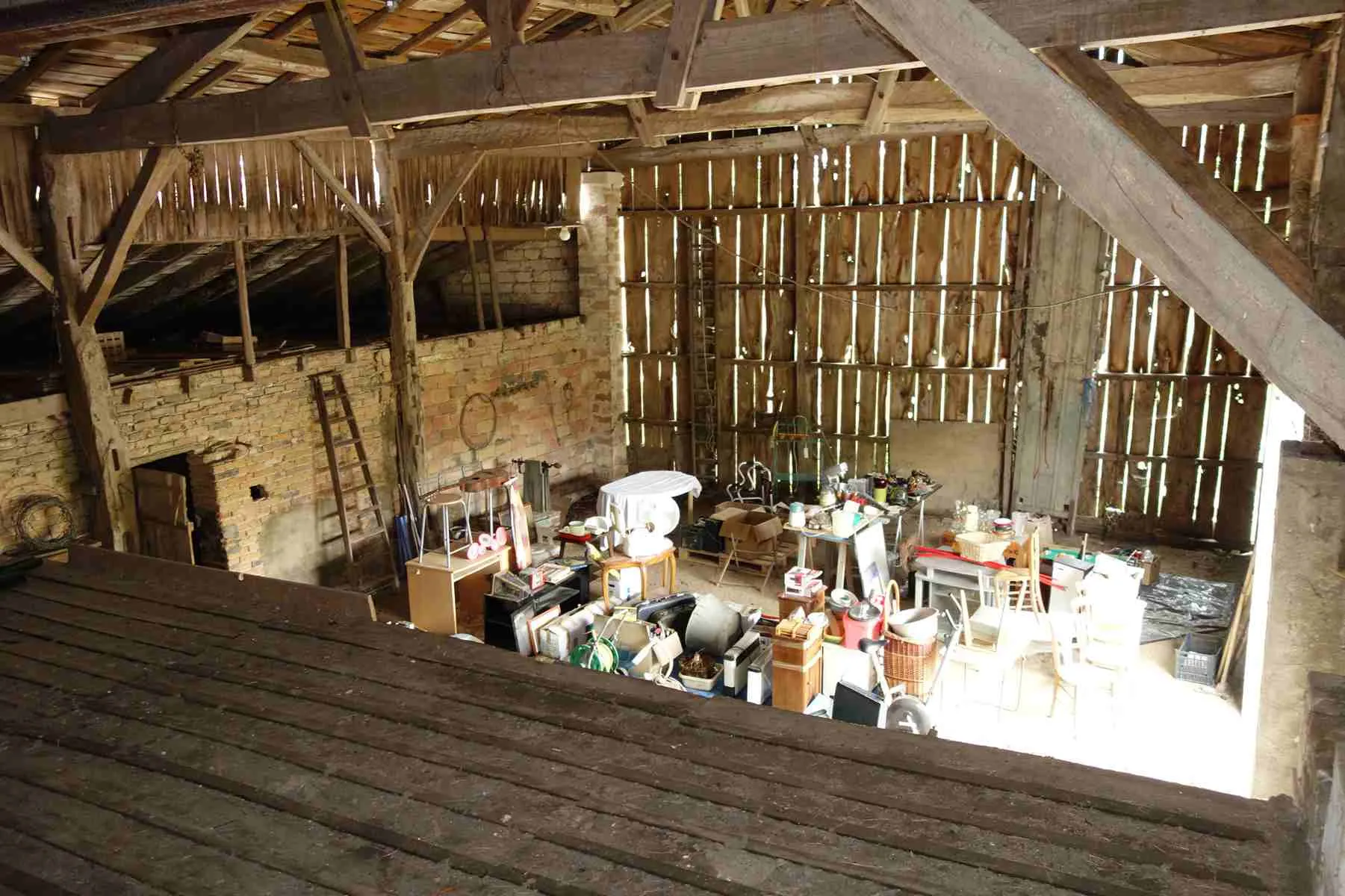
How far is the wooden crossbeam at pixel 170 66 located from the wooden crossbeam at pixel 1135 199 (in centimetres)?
437

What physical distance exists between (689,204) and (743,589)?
478 cm

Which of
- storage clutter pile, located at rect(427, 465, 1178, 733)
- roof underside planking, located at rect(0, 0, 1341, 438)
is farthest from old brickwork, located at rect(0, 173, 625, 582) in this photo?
roof underside planking, located at rect(0, 0, 1341, 438)

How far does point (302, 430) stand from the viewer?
8.71 metres

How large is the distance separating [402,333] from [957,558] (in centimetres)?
544

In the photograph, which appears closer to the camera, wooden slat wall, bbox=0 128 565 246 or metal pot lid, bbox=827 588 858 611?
wooden slat wall, bbox=0 128 565 246

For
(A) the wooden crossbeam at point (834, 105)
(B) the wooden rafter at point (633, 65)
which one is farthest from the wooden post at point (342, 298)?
(B) the wooden rafter at point (633, 65)

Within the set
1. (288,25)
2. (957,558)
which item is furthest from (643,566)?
(288,25)

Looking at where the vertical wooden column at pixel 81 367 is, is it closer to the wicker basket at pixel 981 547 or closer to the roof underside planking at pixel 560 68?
the roof underside planking at pixel 560 68

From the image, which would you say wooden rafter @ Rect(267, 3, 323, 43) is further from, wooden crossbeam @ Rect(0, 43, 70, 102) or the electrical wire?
the electrical wire

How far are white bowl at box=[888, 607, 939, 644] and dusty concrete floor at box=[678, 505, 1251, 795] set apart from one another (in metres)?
0.48

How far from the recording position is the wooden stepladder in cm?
882

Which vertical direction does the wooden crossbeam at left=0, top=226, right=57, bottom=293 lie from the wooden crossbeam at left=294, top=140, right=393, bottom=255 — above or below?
below

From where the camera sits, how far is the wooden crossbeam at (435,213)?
28.6ft

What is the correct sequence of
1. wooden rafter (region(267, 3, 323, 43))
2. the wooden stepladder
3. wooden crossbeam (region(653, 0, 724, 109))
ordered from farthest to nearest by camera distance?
the wooden stepladder, wooden rafter (region(267, 3, 323, 43)), wooden crossbeam (region(653, 0, 724, 109))
